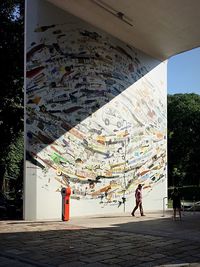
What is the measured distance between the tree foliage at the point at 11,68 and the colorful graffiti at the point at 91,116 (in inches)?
165

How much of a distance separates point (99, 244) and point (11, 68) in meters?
13.0

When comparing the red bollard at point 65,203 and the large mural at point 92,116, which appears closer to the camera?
the red bollard at point 65,203

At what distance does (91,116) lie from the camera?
1947cm

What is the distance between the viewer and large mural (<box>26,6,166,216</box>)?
17.3m

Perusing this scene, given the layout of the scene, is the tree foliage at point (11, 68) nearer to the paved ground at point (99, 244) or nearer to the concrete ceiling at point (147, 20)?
the concrete ceiling at point (147, 20)

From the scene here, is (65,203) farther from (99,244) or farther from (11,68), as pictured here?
(11,68)

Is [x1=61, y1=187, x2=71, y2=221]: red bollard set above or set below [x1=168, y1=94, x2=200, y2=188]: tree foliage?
below

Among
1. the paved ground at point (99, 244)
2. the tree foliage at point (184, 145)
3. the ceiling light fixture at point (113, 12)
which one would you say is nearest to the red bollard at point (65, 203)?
the paved ground at point (99, 244)

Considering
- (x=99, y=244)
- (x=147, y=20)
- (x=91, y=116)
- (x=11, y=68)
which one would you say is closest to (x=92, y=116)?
(x=91, y=116)

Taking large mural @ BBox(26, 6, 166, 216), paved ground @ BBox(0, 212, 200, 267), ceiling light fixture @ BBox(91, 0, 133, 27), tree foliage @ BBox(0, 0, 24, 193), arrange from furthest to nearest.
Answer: tree foliage @ BBox(0, 0, 24, 193)
large mural @ BBox(26, 6, 166, 216)
ceiling light fixture @ BBox(91, 0, 133, 27)
paved ground @ BBox(0, 212, 200, 267)

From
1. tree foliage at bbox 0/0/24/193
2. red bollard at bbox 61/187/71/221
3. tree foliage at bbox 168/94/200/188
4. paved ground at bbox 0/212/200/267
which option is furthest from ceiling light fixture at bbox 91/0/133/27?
tree foliage at bbox 168/94/200/188

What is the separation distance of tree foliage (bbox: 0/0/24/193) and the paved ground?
7.73 m

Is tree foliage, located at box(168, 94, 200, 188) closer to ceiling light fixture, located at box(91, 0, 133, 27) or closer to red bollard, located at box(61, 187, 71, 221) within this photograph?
ceiling light fixture, located at box(91, 0, 133, 27)

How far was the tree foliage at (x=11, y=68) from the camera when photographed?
21391 mm
